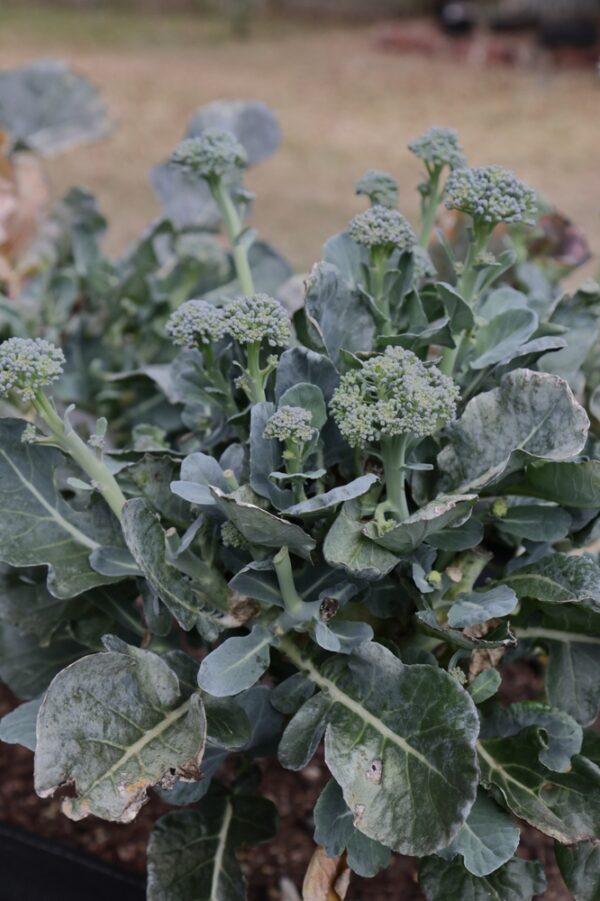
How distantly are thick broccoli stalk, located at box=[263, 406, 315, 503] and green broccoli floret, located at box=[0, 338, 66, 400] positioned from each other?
210 mm

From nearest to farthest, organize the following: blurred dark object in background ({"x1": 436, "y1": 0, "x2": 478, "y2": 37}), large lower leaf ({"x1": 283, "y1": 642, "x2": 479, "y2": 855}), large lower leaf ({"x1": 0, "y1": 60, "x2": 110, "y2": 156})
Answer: large lower leaf ({"x1": 283, "y1": 642, "x2": 479, "y2": 855})
large lower leaf ({"x1": 0, "y1": 60, "x2": 110, "y2": 156})
blurred dark object in background ({"x1": 436, "y1": 0, "x2": 478, "y2": 37})

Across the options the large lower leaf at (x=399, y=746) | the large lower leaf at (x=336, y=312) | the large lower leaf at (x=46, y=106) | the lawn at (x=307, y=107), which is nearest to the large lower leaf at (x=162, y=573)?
the large lower leaf at (x=399, y=746)

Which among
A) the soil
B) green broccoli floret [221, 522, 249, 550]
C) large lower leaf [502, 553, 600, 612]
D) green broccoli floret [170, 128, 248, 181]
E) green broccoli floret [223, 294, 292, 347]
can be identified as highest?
green broccoli floret [170, 128, 248, 181]

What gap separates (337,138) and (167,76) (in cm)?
198

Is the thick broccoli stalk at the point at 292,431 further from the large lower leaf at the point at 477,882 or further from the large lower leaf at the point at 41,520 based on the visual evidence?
the large lower leaf at the point at 477,882

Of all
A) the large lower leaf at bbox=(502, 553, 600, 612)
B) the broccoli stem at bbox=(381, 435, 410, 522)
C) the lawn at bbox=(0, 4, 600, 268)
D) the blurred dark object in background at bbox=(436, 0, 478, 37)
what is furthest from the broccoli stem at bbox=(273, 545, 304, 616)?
the blurred dark object in background at bbox=(436, 0, 478, 37)

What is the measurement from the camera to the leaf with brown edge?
959 millimetres

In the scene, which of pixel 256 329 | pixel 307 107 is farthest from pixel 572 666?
pixel 307 107

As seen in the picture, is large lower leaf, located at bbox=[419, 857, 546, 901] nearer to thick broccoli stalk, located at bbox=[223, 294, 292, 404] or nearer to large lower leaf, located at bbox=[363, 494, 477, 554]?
large lower leaf, located at bbox=[363, 494, 477, 554]

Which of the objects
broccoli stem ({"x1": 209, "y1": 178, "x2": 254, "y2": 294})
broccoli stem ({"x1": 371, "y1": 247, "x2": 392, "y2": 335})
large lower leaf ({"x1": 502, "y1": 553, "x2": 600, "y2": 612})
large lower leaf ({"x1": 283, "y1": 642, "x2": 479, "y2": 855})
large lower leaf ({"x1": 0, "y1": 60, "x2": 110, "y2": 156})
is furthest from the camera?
large lower leaf ({"x1": 0, "y1": 60, "x2": 110, "y2": 156})

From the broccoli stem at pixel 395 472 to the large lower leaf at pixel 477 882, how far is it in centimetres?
34

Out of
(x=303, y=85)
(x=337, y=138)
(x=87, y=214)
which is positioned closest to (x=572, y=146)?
(x=337, y=138)

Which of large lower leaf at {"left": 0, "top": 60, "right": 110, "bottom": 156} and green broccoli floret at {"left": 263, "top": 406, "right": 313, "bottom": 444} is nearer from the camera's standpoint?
green broccoli floret at {"left": 263, "top": 406, "right": 313, "bottom": 444}

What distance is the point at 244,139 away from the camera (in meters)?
1.60
